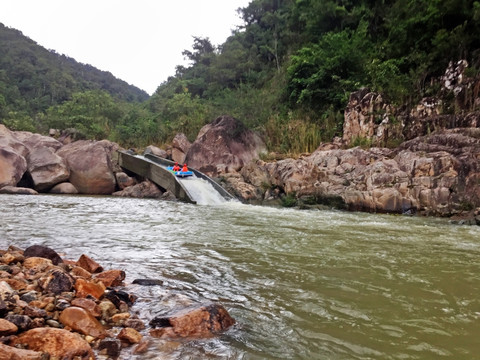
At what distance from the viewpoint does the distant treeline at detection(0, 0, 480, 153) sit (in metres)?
11.1

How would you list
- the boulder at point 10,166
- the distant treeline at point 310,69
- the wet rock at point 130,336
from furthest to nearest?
the boulder at point 10,166 → the distant treeline at point 310,69 → the wet rock at point 130,336

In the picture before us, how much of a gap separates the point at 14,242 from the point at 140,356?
3456 millimetres

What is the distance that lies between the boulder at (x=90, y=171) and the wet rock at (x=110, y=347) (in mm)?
12629

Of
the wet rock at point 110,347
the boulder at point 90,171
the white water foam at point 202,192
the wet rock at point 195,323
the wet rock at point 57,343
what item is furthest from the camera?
the boulder at point 90,171

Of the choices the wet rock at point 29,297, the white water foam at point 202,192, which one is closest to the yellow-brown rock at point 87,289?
the wet rock at point 29,297

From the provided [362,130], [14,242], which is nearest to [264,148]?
[362,130]

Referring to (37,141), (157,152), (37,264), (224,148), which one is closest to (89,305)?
(37,264)

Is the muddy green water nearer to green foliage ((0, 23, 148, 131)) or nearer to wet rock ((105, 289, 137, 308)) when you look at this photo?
wet rock ((105, 289, 137, 308))

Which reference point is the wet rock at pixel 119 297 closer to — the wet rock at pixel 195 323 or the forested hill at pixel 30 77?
the wet rock at pixel 195 323

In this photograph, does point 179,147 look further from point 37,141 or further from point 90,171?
point 37,141

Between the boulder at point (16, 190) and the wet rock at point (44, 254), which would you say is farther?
the boulder at point (16, 190)

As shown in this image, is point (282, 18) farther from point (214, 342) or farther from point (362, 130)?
point (214, 342)

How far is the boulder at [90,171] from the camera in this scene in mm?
13398

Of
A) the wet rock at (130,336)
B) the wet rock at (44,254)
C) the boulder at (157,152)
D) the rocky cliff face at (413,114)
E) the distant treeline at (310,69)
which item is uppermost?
the distant treeline at (310,69)
